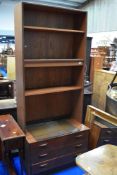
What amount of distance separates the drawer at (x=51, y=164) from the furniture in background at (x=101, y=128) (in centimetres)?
39

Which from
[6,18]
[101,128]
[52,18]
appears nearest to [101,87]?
[101,128]

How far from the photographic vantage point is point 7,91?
3773 millimetres

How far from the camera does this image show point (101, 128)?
263 cm

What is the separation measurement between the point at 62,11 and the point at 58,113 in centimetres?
147

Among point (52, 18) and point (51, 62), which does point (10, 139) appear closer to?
point (51, 62)

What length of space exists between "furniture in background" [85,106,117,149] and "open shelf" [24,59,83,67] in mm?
788

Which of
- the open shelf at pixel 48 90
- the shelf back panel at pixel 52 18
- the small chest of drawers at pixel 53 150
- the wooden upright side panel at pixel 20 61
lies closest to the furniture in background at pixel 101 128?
the small chest of drawers at pixel 53 150

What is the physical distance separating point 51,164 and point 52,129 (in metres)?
0.44

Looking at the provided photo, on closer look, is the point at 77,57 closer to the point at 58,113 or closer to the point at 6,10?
the point at 58,113

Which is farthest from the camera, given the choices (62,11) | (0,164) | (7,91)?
(7,91)

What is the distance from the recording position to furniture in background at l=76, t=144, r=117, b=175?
1.43 metres

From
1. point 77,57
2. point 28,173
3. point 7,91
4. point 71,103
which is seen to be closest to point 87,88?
point 71,103

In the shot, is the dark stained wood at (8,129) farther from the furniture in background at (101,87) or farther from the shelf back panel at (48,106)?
the furniture in background at (101,87)

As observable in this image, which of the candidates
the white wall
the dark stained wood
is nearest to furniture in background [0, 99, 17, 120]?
the dark stained wood
